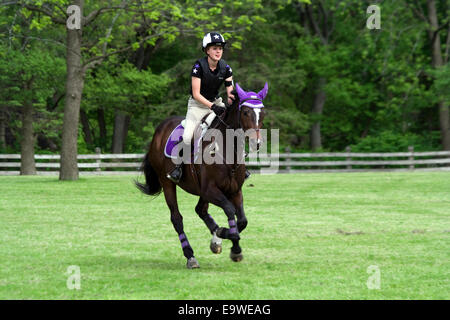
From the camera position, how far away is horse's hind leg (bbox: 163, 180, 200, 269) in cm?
959

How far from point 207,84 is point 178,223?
2.10 meters

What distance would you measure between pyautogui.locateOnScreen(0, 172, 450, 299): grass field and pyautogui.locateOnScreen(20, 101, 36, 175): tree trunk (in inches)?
536

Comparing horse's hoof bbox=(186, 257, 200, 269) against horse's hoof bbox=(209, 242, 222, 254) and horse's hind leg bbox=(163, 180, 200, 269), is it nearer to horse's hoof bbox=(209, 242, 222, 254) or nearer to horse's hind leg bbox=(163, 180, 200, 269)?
horse's hind leg bbox=(163, 180, 200, 269)

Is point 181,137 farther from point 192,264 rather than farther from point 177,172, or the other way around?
point 192,264

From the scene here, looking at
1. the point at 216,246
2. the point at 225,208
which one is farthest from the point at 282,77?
the point at 225,208

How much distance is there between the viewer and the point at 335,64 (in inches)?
1810

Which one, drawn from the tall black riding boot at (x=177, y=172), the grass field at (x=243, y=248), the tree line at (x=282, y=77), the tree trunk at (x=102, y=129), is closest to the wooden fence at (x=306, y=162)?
the tree line at (x=282, y=77)

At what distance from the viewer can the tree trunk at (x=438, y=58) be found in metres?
42.1

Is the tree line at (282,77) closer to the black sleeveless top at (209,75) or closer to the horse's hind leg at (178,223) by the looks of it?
the horse's hind leg at (178,223)

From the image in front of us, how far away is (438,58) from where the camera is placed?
4297cm

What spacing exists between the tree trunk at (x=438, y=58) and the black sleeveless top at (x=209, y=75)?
34.1 metres
